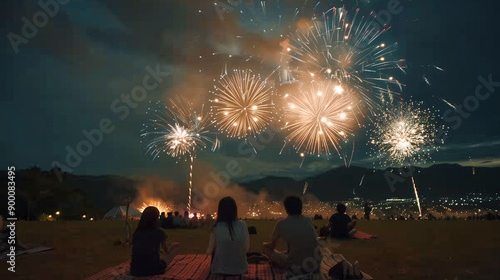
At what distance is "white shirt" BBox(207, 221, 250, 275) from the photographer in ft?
18.3

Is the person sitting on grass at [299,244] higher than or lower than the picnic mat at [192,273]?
higher

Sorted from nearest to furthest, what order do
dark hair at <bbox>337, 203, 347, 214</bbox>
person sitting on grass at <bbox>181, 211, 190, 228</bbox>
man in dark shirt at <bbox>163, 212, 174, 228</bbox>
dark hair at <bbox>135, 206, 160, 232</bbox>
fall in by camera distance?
1. dark hair at <bbox>135, 206, 160, 232</bbox>
2. dark hair at <bbox>337, 203, 347, 214</bbox>
3. man in dark shirt at <bbox>163, 212, 174, 228</bbox>
4. person sitting on grass at <bbox>181, 211, 190, 228</bbox>

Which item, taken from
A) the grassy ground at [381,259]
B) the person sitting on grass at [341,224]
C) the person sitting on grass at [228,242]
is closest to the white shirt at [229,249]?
the person sitting on grass at [228,242]

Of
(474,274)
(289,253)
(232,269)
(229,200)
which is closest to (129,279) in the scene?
(232,269)

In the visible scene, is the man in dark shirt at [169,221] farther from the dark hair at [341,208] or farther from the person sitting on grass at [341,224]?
the dark hair at [341,208]

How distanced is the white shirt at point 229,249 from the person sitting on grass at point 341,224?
7378 millimetres

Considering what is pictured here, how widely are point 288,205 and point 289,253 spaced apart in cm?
81

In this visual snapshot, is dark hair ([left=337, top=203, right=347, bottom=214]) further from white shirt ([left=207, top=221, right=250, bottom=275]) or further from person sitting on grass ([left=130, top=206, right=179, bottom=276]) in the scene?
person sitting on grass ([left=130, top=206, right=179, bottom=276])

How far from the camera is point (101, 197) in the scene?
362 feet

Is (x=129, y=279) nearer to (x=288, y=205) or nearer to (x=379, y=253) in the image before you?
(x=288, y=205)

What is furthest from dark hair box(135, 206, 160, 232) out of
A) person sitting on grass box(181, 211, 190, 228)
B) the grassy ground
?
person sitting on grass box(181, 211, 190, 228)

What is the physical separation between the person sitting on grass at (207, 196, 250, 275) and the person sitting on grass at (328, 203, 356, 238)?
7391 mm

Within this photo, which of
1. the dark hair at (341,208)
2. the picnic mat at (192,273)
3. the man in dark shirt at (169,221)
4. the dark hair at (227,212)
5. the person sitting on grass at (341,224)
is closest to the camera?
the dark hair at (227,212)

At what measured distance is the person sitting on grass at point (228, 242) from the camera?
220 inches
